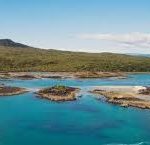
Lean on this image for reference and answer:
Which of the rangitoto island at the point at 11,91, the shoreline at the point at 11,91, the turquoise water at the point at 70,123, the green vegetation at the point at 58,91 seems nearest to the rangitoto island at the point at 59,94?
Result: the green vegetation at the point at 58,91

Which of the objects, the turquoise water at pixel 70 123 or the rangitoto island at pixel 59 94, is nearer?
the turquoise water at pixel 70 123

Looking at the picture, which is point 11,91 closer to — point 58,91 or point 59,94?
point 58,91

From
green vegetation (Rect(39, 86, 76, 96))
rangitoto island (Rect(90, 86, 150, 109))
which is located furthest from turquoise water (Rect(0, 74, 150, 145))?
green vegetation (Rect(39, 86, 76, 96))

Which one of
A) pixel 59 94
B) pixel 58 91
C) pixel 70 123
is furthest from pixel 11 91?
pixel 70 123

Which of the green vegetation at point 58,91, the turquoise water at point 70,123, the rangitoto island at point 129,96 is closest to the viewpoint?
the turquoise water at point 70,123

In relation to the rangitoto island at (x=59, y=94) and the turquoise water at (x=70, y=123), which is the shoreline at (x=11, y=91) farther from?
the turquoise water at (x=70, y=123)

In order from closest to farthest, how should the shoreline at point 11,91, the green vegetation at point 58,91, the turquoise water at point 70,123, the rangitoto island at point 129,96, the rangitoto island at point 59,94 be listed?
the turquoise water at point 70,123, the rangitoto island at point 129,96, the rangitoto island at point 59,94, the green vegetation at point 58,91, the shoreline at point 11,91
